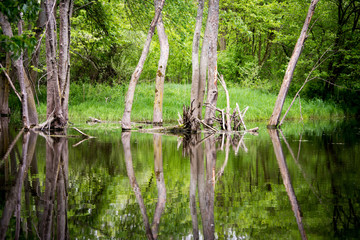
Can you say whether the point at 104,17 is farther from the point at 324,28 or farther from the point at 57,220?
the point at 57,220

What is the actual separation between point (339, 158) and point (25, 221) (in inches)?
220

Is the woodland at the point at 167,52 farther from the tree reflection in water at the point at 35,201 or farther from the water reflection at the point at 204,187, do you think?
the water reflection at the point at 204,187

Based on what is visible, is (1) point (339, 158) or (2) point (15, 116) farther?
(2) point (15, 116)

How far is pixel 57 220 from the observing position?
3.32 metres

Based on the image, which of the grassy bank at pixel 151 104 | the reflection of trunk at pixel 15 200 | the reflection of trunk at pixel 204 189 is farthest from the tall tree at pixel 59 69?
the reflection of trunk at pixel 204 189

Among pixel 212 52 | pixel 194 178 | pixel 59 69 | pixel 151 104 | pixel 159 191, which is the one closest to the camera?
pixel 159 191

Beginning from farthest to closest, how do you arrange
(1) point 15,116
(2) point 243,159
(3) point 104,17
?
(1) point 15,116, (3) point 104,17, (2) point 243,159

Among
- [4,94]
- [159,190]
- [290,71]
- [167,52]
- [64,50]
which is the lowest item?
[159,190]

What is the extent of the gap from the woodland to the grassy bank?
68 centimetres

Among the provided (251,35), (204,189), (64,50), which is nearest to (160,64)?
(64,50)

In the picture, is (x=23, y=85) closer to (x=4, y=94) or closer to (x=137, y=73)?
(x=137, y=73)

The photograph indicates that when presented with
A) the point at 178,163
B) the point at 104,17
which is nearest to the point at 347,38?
the point at 104,17

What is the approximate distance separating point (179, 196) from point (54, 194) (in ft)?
4.42

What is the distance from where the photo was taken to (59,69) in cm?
1331
